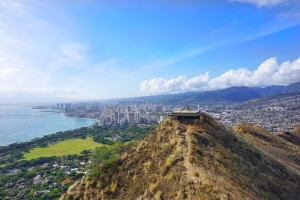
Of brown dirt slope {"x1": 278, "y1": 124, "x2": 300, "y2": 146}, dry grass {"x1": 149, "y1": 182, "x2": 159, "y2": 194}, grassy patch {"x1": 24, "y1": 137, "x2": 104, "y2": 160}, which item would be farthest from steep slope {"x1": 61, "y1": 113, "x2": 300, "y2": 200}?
grassy patch {"x1": 24, "y1": 137, "x2": 104, "y2": 160}

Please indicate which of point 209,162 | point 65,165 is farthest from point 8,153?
point 209,162

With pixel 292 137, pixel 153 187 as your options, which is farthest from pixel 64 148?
pixel 153 187

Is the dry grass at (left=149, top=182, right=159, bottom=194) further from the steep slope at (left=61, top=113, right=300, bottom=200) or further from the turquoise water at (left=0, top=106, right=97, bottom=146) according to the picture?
the turquoise water at (left=0, top=106, right=97, bottom=146)

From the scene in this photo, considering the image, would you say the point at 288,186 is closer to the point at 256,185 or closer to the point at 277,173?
the point at 277,173

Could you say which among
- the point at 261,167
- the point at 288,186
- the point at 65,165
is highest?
the point at 261,167

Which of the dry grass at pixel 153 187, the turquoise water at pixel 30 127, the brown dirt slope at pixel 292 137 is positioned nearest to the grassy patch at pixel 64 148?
the turquoise water at pixel 30 127

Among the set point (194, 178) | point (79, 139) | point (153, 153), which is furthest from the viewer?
point (79, 139)

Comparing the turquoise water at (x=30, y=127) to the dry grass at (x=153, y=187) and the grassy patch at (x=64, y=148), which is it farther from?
the dry grass at (x=153, y=187)
